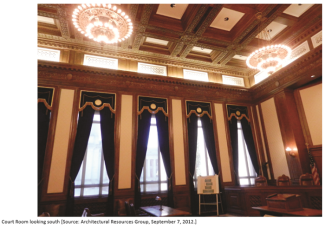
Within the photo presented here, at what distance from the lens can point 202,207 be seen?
5699 millimetres

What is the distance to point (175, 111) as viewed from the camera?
20.9 feet

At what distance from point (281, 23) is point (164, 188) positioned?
5.51 meters

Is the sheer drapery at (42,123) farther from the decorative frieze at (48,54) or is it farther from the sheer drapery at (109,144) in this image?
the sheer drapery at (109,144)

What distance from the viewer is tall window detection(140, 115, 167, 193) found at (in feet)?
18.0

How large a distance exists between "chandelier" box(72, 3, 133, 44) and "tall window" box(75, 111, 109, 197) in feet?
8.65

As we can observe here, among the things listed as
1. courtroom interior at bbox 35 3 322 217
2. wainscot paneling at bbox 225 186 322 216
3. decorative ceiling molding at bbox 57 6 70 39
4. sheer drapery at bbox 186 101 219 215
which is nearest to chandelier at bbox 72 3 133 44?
courtroom interior at bbox 35 3 322 217

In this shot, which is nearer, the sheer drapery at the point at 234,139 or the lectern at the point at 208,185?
the lectern at the point at 208,185

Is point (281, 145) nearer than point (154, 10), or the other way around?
point (154, 10)

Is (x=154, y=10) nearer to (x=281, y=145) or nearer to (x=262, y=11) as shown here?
(x=262, y=11)

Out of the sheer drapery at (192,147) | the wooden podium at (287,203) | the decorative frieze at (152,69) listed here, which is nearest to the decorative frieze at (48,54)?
the decorative frieze at (152,69)

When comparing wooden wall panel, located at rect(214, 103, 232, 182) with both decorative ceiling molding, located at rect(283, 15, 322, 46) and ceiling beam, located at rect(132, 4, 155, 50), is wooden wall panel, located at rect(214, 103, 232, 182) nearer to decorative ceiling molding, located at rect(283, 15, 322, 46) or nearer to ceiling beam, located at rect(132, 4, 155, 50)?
decorative ceiling molding, located at rect(283, 15, 322, 46)

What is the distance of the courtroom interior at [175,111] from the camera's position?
477 centimetres

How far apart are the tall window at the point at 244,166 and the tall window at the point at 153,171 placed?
266 cm
